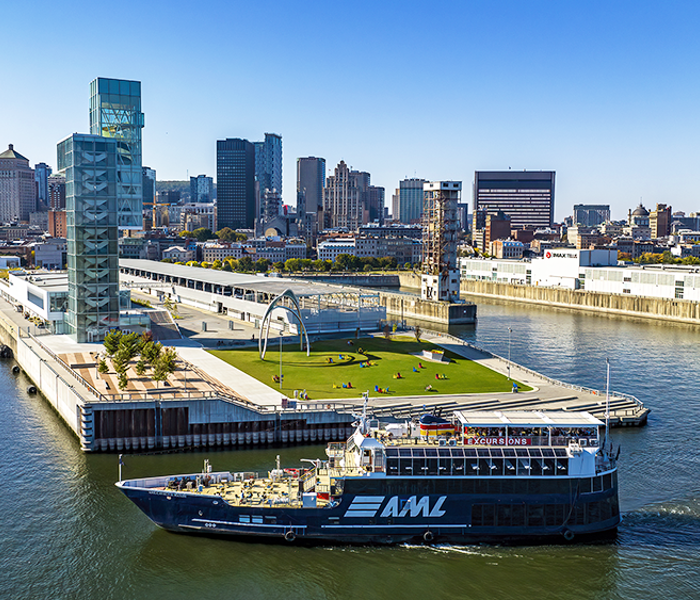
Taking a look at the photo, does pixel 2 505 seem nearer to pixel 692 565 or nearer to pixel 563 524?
pixel 563 524

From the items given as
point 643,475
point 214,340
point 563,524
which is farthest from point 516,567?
point 214,340

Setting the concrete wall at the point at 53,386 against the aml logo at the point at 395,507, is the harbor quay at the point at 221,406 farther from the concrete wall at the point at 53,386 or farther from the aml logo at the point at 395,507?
the aml logo at the point at 395,507

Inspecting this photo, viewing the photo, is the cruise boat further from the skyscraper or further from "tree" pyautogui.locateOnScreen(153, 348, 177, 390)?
the skyscraper

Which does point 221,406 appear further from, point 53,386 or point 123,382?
point 53,386

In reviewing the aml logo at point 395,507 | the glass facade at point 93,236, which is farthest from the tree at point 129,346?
the aml logo at point 395,507

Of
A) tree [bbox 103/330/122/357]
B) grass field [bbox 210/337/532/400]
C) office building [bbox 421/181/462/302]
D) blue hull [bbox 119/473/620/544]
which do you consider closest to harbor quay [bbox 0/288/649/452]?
grass field [bbox 210/337/532/400]
